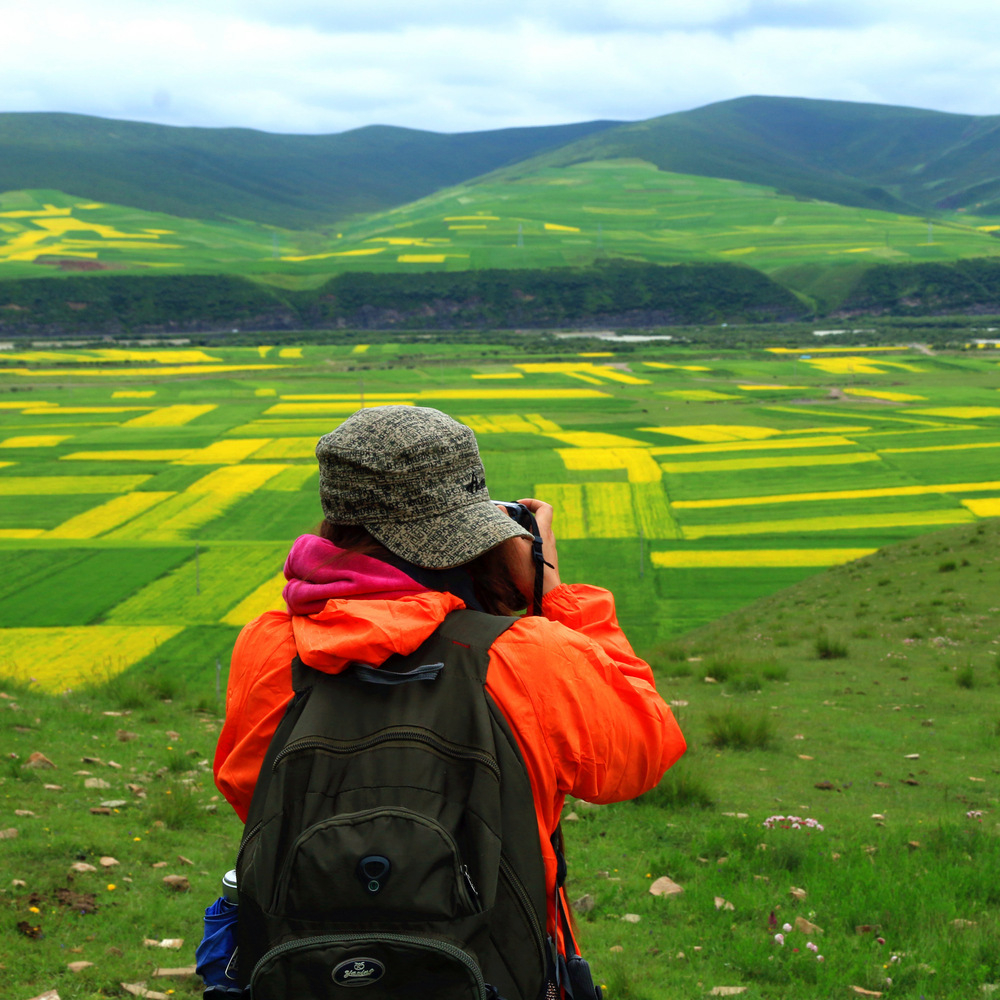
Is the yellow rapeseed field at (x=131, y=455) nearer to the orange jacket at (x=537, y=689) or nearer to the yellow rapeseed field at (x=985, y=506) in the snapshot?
the yellow rapeseed field at (x=985, y=506)

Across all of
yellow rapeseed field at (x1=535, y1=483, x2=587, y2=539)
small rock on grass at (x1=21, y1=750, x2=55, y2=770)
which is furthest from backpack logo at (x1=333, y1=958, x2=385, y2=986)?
yellow rapeseed field at (x1=535, y1=483, x2=587, y2=539)

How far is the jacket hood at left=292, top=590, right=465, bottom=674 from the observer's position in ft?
6.71

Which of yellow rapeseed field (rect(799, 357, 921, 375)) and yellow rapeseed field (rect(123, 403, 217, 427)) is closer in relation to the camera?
yellow rapeseed field (rect(123, 403, 217, 427))

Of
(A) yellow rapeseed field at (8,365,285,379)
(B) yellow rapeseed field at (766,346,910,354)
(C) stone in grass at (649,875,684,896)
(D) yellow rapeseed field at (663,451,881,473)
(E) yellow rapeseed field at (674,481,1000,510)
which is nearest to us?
(C) stone in grass at (649,875,684,896)

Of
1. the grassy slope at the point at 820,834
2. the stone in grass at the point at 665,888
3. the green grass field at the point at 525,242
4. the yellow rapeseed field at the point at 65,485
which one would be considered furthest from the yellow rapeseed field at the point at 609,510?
the green grass field at the point at 525,242

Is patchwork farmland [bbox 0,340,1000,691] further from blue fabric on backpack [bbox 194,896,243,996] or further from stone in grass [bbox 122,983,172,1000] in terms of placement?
blue fabric on backpack [bbox 194,896,243,996]

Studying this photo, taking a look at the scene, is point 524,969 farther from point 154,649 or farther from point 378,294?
point 378,294

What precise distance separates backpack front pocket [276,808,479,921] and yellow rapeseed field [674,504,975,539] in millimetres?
26491

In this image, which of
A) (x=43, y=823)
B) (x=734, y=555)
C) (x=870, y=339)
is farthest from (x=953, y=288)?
(x=43, y=823)

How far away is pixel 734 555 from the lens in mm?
25891

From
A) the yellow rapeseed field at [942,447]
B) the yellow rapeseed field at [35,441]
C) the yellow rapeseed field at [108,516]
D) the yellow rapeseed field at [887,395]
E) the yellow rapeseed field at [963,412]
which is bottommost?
the yellow rapeseed field at [108,516]

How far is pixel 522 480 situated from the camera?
34562 mm

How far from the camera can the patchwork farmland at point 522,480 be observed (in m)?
22.2

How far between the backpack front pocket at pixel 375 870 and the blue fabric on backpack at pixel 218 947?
0.45 metres
